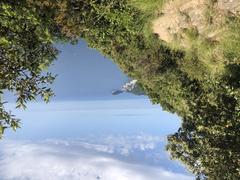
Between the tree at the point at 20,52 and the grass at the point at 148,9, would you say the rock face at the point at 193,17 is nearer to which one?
the grass at the point at 148,9

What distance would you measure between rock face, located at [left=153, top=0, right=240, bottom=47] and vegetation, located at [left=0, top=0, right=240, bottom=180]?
25.7 inches

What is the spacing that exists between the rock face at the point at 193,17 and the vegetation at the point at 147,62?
0.65m

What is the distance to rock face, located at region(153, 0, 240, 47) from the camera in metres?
28.5

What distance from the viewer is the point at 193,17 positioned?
30.6 meters

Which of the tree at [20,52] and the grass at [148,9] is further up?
the grass at [148,9]

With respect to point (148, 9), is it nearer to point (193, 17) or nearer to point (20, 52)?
point (193, 17)

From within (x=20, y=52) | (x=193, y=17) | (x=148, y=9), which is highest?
(x=148, y=9)

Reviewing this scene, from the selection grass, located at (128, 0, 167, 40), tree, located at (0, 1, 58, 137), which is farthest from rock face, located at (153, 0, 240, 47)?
tree, located at (0, 1, 58, 137)

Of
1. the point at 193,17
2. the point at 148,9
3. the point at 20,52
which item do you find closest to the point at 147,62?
the point at 148,9

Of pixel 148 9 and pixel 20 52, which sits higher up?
pixel 148 9

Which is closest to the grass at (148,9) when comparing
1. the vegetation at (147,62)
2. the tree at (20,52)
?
the vegetation at (147,62)

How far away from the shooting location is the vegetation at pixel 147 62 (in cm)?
2211

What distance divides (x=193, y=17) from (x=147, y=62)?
8.32 meters

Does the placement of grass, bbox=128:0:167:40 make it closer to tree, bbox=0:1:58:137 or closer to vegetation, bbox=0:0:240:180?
vegetation, bbox=0:0:240:180
